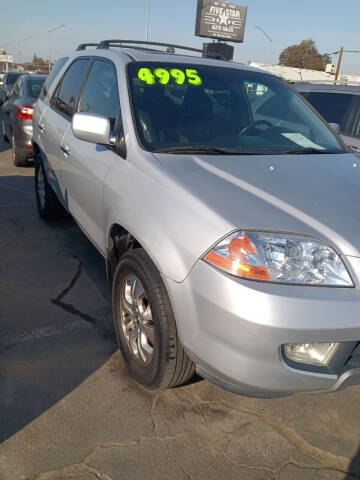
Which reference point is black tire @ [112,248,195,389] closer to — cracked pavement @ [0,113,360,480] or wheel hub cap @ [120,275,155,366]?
wheel hub cap @ [120,275,155,366]

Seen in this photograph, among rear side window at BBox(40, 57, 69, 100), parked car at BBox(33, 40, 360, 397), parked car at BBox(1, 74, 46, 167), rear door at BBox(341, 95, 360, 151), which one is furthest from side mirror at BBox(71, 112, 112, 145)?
parked car at BBox(1, 74, 46, 167)

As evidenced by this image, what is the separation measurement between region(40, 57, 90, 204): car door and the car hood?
171cm

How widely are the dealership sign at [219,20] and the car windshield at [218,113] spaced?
28.1 m

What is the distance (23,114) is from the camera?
7.25m

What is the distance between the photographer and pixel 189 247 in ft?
6.44

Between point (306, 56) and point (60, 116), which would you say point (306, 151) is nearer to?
point (60, 116)

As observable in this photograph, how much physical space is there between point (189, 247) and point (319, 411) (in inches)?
49.6

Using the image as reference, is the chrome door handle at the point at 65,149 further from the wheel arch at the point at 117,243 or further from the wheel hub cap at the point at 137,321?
the wheel hub cap at the point at 137,321

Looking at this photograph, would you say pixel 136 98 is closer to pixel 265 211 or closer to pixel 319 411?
pixel 265 211

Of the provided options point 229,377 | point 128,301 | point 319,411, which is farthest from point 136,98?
point 319,411

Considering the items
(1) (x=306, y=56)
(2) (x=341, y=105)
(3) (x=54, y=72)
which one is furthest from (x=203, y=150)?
(1) (x=306, y=56)

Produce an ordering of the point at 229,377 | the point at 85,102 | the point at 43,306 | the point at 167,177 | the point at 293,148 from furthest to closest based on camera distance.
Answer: the point at 85,102, the point at 43,306, the point at 293,148, the point at 167,177, the point at 229,377

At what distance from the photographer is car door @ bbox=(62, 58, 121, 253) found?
2908mm

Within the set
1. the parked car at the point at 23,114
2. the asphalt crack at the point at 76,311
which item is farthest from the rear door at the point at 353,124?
the parked car at the point at 23,114
